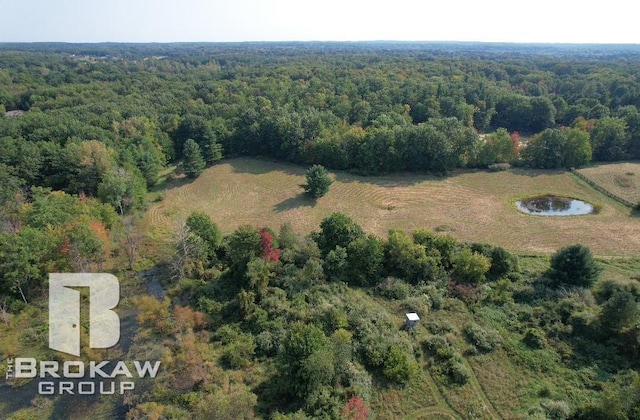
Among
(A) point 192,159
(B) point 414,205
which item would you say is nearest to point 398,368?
(B) point 414,205

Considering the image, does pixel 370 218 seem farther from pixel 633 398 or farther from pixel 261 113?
pixel 261 113

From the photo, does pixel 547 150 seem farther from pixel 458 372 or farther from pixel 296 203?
pixel 458 372

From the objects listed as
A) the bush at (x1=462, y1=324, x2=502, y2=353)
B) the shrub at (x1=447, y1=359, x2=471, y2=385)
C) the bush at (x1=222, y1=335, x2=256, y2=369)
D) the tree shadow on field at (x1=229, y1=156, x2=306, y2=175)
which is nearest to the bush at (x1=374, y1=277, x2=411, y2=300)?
the bush at (x1=462, y1=324, x2=502, y2=353)

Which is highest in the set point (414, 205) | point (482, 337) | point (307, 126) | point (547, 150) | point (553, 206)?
point (307, 126)

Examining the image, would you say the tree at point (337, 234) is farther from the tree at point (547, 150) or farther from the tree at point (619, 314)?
the tree at point (547, 150)

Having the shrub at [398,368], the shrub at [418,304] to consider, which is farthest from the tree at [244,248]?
the shrub at [398,368]

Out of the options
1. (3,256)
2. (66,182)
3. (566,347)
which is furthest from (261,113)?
(566,347)
